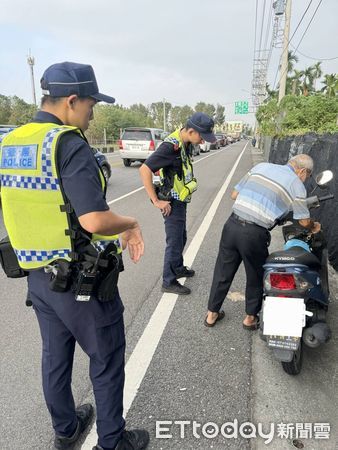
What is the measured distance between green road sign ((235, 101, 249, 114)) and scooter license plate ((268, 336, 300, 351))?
65135 mm

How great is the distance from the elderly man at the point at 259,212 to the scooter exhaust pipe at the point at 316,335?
24.4 inches

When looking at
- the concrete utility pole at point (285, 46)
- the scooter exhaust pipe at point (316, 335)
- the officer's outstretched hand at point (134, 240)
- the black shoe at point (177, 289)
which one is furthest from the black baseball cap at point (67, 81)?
the concrete utility pole at point (285, 46)

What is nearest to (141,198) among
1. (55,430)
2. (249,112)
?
(55,430)

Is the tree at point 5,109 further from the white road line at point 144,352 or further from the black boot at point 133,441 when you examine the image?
the black boot at point 133,441

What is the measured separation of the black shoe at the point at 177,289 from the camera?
13.4 feet

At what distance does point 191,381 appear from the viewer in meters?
2.68

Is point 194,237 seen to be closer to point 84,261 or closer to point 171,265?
Answer: point 171,265

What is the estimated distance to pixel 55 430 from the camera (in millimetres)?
2094

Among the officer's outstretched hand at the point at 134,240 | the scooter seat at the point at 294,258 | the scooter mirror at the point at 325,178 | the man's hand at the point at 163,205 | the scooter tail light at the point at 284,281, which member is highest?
the scooter mirror at the point at 325,178

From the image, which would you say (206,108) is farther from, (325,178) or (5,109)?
(325,178)

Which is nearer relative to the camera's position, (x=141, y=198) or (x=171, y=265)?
(x=171, y=265)

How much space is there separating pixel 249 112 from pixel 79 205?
6694 cm

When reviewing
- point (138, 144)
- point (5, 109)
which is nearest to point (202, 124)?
point (138, 144)

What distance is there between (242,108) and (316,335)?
65.4 metres
